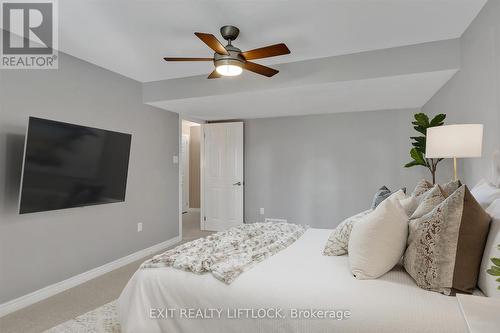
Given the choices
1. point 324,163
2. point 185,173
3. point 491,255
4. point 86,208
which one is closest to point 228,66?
point 491,255

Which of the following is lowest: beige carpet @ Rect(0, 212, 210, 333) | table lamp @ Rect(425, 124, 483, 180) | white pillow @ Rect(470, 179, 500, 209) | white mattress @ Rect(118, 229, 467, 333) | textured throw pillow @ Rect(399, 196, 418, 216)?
beige carpet @ Rect(0, 212, 210, 333)

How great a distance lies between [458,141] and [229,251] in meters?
1.85

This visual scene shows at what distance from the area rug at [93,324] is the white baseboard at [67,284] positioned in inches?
26.2

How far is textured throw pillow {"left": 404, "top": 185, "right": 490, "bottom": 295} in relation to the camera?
1.33 m

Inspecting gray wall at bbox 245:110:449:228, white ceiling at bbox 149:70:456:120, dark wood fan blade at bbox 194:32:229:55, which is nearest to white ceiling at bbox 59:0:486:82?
dark wood fan blade at bbox 194:32:229:55

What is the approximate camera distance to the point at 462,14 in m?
2.35

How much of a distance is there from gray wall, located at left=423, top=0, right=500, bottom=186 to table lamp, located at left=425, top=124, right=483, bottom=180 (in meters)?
0.20

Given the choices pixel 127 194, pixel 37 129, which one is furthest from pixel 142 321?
pixel 127 194

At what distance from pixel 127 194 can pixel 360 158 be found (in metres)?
3.77

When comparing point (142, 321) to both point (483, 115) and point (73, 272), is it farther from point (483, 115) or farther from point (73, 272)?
point (483, 115)

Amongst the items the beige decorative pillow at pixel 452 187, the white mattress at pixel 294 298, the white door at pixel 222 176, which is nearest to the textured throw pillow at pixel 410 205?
the beige decorative pillow at pixel 452 187

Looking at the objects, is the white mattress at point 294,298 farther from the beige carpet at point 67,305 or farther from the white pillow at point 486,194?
the beige carpet at point 67,305

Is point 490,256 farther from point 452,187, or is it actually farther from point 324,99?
point 324,99

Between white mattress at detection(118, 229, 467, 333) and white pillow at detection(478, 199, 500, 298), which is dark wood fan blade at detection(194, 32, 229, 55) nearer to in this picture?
white mattress at detection(118, 229, 467, 333)
